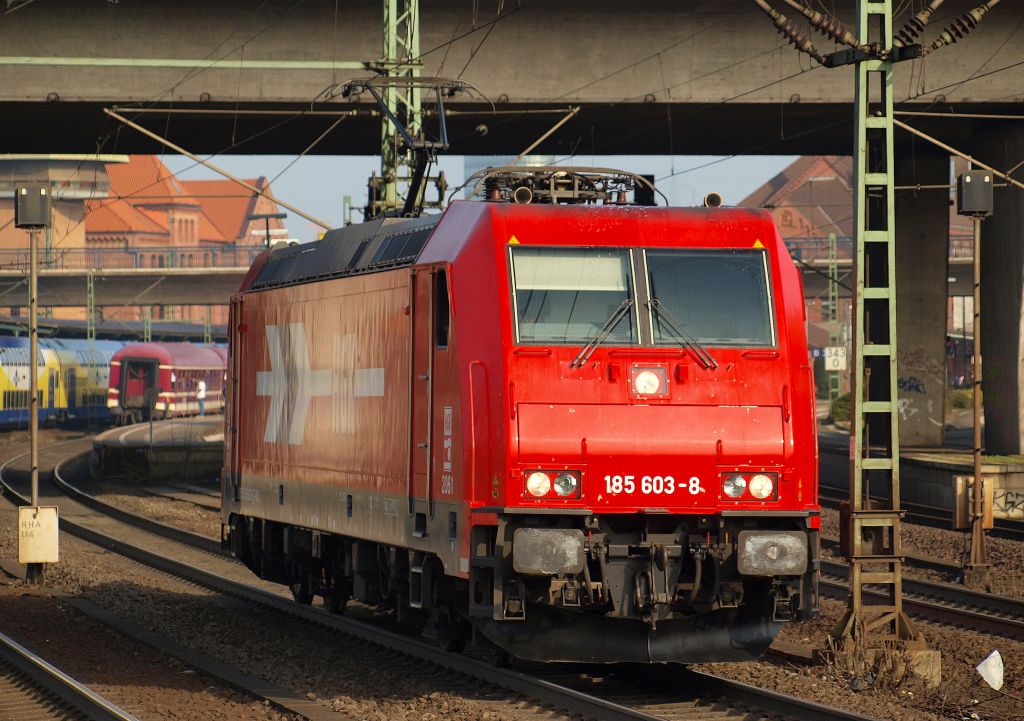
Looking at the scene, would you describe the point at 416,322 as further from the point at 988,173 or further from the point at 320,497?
the point at 988,173

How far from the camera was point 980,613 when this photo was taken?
17.0 m

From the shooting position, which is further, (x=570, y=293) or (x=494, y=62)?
(x=494, y=62)

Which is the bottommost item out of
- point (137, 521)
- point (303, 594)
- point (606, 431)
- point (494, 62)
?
point (137, 521)

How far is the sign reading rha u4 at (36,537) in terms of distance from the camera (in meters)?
19.7

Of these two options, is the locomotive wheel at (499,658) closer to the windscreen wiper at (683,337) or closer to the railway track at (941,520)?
the windscreen wiper at (683,337)

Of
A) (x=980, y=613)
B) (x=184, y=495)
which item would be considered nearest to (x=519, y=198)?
(x=980, y=613)

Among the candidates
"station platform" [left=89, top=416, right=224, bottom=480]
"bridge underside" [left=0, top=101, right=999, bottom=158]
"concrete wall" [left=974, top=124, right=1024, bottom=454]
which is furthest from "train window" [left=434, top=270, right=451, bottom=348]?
"station platform" [left=89, top=416, right=224, bottom=480]

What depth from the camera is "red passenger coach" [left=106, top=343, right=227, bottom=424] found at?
67.2 metres

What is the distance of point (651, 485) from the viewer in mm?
11086

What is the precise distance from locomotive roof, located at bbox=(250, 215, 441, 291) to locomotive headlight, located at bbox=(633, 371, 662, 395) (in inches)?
88.1

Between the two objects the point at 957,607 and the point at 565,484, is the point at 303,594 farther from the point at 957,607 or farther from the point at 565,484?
the point at 957,607

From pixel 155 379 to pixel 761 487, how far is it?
58.5m

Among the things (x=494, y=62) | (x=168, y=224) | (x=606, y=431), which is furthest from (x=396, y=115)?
(x=168, y=224)

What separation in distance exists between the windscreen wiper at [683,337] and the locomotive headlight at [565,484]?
132 cm
